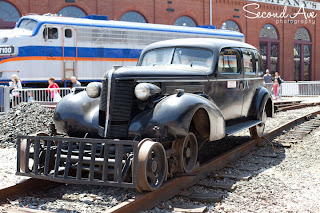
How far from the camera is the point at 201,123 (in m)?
5.36

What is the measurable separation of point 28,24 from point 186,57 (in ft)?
36.1

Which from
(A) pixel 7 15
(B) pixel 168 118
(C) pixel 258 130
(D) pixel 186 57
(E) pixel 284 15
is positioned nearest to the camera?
(B) pixel 168 118

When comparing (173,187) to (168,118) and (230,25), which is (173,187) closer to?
(168,118)

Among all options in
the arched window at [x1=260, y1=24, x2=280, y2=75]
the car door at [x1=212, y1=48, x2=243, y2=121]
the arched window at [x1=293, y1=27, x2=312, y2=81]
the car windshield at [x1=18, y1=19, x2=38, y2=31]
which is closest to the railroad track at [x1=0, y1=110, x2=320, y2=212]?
the car door at [x1=212, y1=48, x2=243, y2=121]

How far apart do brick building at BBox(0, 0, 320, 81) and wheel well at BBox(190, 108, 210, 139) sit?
1913 cm

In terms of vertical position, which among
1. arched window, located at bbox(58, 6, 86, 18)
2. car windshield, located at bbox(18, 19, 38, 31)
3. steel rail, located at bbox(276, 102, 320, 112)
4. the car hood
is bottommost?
steel rail, located at bbox(276, 102, 320, 112)

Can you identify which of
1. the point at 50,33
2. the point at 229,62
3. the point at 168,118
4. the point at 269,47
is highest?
the point at 269,47

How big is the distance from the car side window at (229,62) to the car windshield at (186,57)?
0.24m

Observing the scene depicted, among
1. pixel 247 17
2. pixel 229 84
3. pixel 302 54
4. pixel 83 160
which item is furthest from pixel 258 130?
pixel 302 54

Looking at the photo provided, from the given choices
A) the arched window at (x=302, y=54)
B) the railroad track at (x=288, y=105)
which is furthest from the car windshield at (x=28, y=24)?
the arched window at (x=302, y=54)

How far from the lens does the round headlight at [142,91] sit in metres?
4.66

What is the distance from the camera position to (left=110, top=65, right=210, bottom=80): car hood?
4789 millimetres

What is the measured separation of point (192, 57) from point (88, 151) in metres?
2.49

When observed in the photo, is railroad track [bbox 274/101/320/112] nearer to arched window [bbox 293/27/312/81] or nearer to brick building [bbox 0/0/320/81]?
brick building [bbox 0/0/320/81]
